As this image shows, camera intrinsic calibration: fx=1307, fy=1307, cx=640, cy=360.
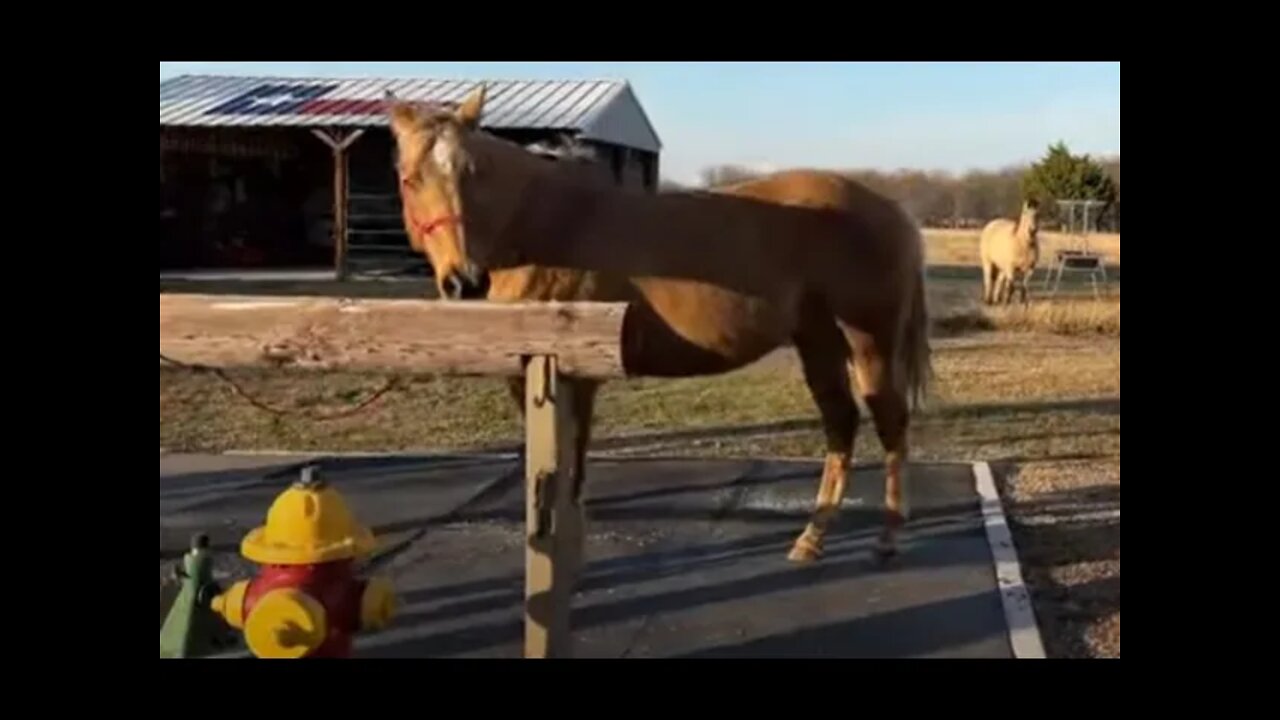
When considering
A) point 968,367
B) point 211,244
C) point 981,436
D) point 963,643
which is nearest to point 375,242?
point 211,244

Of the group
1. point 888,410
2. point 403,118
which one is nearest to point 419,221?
point 403,118

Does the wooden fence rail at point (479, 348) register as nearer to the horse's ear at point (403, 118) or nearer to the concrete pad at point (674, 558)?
the concrete pad at point (674, 558)

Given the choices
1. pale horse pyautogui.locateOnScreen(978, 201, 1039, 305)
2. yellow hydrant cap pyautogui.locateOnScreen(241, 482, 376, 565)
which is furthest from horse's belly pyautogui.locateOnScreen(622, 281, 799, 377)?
pale horse pyautogui.locateOnScreen(978, 201, 1039, 305)

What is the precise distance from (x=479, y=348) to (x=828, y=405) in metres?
2.96

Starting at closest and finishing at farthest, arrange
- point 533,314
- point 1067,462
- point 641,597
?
point 533,314, point 641,597, point 1067,462

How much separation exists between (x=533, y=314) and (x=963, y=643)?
2183 mm

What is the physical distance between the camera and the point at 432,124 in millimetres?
5203

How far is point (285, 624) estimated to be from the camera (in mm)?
3748

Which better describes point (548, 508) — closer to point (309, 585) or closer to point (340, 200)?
point (309, 585)

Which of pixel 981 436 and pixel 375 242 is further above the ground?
pixel 375 242

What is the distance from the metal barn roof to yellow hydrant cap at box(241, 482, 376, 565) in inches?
730

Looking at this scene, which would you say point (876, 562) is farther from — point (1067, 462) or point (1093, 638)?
point (1067, 462)

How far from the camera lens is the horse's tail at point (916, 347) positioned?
21.3ft

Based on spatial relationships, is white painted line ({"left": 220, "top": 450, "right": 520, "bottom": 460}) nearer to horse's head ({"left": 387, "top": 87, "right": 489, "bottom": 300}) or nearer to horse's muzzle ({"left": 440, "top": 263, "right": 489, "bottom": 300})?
horse's muzzle ({"left": 440, "top": 263, "right": 489, "bottom": 300})
